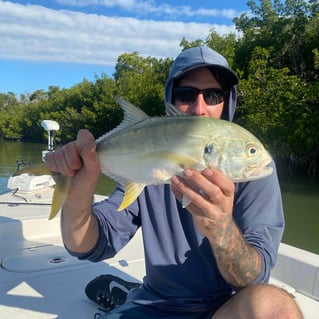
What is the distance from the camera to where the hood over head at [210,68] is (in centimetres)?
237

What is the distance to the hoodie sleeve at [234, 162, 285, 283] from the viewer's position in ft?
6.39

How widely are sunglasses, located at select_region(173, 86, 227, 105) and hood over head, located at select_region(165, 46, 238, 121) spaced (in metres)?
0.10

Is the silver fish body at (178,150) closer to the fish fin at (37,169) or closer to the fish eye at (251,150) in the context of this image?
the fish eye at (251,150)

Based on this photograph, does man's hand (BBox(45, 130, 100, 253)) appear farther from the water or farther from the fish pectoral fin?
the water

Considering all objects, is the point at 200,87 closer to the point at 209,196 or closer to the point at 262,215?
the point at 262,215

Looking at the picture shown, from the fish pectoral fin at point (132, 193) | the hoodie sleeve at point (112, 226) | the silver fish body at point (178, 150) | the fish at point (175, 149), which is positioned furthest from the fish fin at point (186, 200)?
the hoodie sleeve at point (112, 226)

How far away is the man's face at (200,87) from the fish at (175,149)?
0.54 meters

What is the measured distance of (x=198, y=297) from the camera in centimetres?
209


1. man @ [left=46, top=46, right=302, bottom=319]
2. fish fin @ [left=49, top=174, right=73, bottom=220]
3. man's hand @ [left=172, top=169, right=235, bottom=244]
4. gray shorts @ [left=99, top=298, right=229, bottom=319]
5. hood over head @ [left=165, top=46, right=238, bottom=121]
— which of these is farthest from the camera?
hood over head @ [left=165, top=46, right=238, bottom=121]

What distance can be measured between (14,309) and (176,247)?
4.65ft

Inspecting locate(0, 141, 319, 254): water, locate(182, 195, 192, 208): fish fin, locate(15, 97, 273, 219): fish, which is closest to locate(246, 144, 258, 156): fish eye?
locate(15, 97, 273, 219): fish

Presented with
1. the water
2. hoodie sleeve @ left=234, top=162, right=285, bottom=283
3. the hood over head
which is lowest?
the water

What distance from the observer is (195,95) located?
234 cm

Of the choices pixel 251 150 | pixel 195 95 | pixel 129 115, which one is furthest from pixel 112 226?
pixel 251 150
